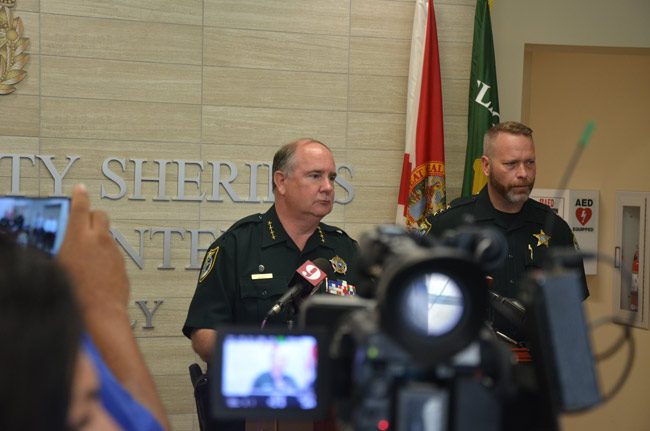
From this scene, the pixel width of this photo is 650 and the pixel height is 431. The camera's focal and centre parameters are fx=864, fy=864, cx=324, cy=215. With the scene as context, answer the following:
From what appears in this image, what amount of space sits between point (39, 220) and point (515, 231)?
246cm

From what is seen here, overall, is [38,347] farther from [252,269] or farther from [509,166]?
[509,166]

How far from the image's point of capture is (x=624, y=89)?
6.42 metres

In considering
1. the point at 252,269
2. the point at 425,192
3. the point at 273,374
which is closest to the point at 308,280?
the point at 252,269

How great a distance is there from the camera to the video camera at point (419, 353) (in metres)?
1.06

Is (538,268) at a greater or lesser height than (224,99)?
lesser

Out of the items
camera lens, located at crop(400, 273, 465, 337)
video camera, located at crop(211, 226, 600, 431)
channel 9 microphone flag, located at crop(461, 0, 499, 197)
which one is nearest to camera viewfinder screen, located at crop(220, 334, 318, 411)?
video camera, located at crop(211, 226, 600, 431)

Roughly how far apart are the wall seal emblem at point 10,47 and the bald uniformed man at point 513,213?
7.46 feet

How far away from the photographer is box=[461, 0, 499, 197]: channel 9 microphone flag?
15.5 feet

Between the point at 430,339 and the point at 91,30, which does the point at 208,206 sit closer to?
the point at 91,30

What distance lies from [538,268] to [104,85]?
2431 millimetres

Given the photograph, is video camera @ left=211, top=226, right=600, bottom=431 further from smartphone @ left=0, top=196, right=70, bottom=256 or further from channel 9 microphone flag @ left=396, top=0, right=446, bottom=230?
channel 9 microphone flag @ left=396, top=0, right=446, bottom=230

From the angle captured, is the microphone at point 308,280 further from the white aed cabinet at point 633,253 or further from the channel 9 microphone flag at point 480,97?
the white aed cabinet at point 633,253

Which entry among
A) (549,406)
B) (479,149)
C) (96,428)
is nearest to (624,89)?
(479,149)

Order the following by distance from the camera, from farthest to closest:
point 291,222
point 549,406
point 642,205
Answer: point 642,205 < point 291,222 < point 549,406
